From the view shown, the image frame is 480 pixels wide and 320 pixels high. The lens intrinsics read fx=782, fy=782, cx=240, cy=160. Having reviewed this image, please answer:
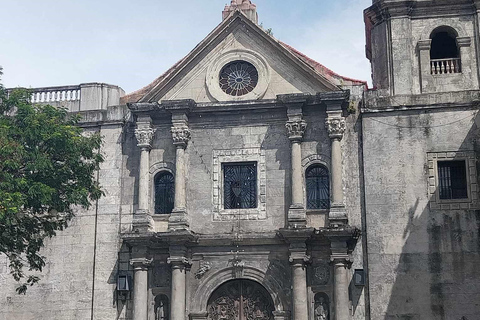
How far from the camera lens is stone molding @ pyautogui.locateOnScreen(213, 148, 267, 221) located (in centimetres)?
2397

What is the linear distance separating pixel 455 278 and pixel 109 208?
10780 mm

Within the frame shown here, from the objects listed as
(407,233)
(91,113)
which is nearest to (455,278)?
(407,233)

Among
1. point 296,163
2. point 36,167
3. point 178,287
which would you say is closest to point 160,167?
point 178,287

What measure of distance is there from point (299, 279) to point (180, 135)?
5.85 meters

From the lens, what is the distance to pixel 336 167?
76.6 ft

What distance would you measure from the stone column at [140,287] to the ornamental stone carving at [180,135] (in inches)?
148

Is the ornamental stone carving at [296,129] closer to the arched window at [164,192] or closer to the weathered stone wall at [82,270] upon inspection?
the arched window at [164,192]

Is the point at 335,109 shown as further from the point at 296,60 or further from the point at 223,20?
the point at 223,20

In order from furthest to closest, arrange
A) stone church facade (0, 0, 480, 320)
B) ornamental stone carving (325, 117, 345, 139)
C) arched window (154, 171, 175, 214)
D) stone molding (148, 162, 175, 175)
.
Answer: stone molding (148, 162, 175, 175), arched window (154, 171, 175, 214), ornamental stone carving (325, 117, 345, 139), stone church facade (0, 0, 480, 320)

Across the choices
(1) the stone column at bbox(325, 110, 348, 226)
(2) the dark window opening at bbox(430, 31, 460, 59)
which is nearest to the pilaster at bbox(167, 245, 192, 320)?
(1) the stone column at bbox(325, 110, 348, 226)

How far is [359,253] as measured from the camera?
2311cm

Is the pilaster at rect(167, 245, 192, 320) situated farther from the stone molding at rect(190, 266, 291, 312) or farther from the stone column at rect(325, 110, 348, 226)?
the stone column at rect(325, 110, 348, 226)

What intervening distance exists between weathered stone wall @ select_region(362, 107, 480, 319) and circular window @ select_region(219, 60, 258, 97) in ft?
12.7

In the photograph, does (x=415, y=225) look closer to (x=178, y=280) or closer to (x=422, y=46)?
(x=422, y=46)
